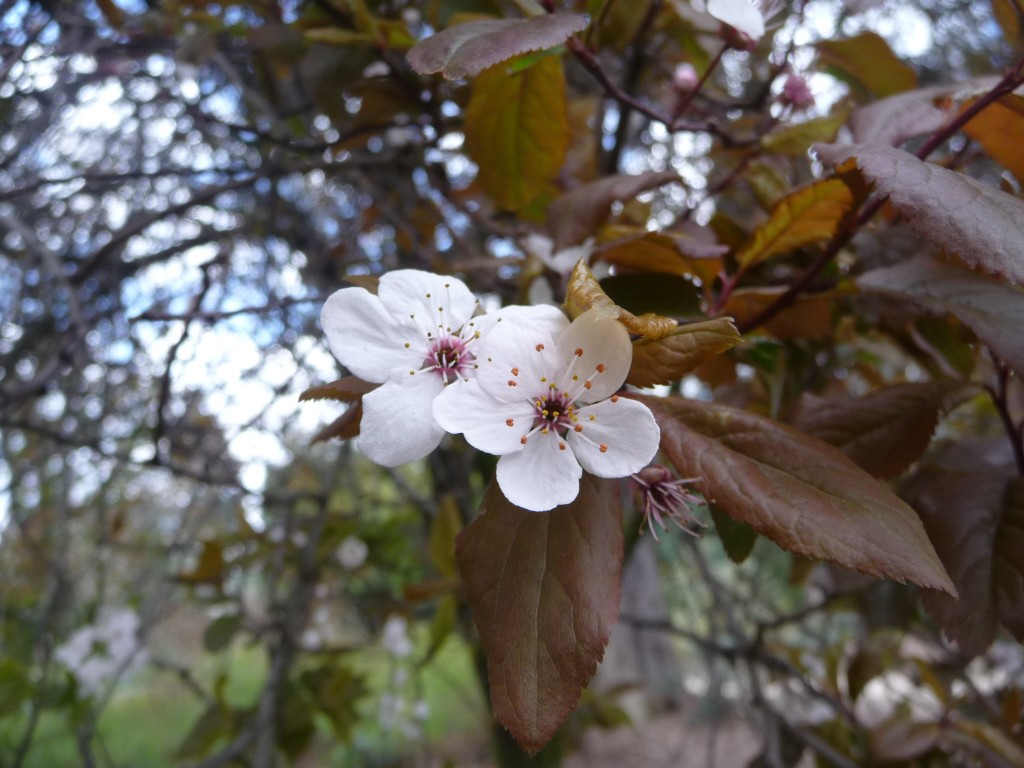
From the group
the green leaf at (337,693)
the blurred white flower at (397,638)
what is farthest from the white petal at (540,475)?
the blurred white flower at (397,638)

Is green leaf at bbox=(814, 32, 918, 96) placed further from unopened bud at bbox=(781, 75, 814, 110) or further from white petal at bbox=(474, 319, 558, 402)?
white petal at bbox=(474, 319, 558, 402)

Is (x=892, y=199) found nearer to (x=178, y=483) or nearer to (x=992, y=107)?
(x=992, y=107)

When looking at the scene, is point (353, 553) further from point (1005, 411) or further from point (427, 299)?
point (1005, 411)

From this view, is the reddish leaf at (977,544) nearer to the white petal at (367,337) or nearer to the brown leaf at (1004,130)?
the brown leaf at (1004,130)

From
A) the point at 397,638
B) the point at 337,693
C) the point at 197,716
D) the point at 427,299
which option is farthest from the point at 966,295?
the point at 197,716

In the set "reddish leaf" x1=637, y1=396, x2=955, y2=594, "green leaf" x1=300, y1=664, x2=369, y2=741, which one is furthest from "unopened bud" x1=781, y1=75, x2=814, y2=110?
"green leaf" x1=300, y1=664, x2=369, y2=741

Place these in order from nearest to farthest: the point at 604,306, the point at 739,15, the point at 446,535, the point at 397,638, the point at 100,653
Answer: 1. the point at 604,306
2. the point at 739,15
3. the point at 446,535
4. the point at 100,653
5. the point at 397,638
